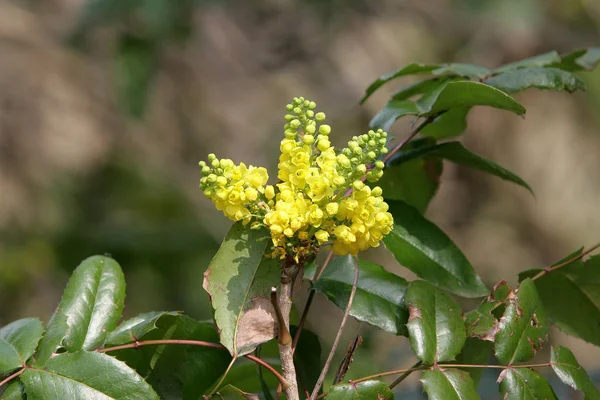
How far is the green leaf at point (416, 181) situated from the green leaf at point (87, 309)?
1.14ft

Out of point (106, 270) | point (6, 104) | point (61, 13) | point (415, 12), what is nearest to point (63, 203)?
point (6, 104)

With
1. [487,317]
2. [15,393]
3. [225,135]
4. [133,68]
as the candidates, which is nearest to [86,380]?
[15,393]

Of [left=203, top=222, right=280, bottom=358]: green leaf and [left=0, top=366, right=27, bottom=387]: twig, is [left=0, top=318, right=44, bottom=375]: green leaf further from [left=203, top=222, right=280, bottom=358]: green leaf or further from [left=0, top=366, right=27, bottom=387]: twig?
[left=203, top=222, right=280, bottom=358]: green leaf

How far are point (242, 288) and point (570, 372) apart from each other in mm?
333

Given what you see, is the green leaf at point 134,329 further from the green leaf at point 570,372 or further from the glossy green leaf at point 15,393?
the green leaf at point 570,372

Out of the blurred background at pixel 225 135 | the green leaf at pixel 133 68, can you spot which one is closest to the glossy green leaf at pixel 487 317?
the green leaf at pixel 133 68

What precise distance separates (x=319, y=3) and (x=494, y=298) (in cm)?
216

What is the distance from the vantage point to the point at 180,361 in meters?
0.73

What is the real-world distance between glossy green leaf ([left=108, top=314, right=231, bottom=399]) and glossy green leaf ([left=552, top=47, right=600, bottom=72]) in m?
0.52

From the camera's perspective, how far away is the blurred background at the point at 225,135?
287 cm

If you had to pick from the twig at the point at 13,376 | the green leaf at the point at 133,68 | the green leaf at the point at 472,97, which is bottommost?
the twig at the point at 13,376

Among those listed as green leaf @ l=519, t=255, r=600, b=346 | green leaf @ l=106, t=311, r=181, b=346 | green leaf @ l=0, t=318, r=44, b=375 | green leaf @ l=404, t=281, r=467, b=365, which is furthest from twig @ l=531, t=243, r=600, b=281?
green leaf @ l=0, t=318, r=44, b=375

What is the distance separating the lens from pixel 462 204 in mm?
3289

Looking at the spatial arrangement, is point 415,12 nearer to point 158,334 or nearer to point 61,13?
point 61,13
